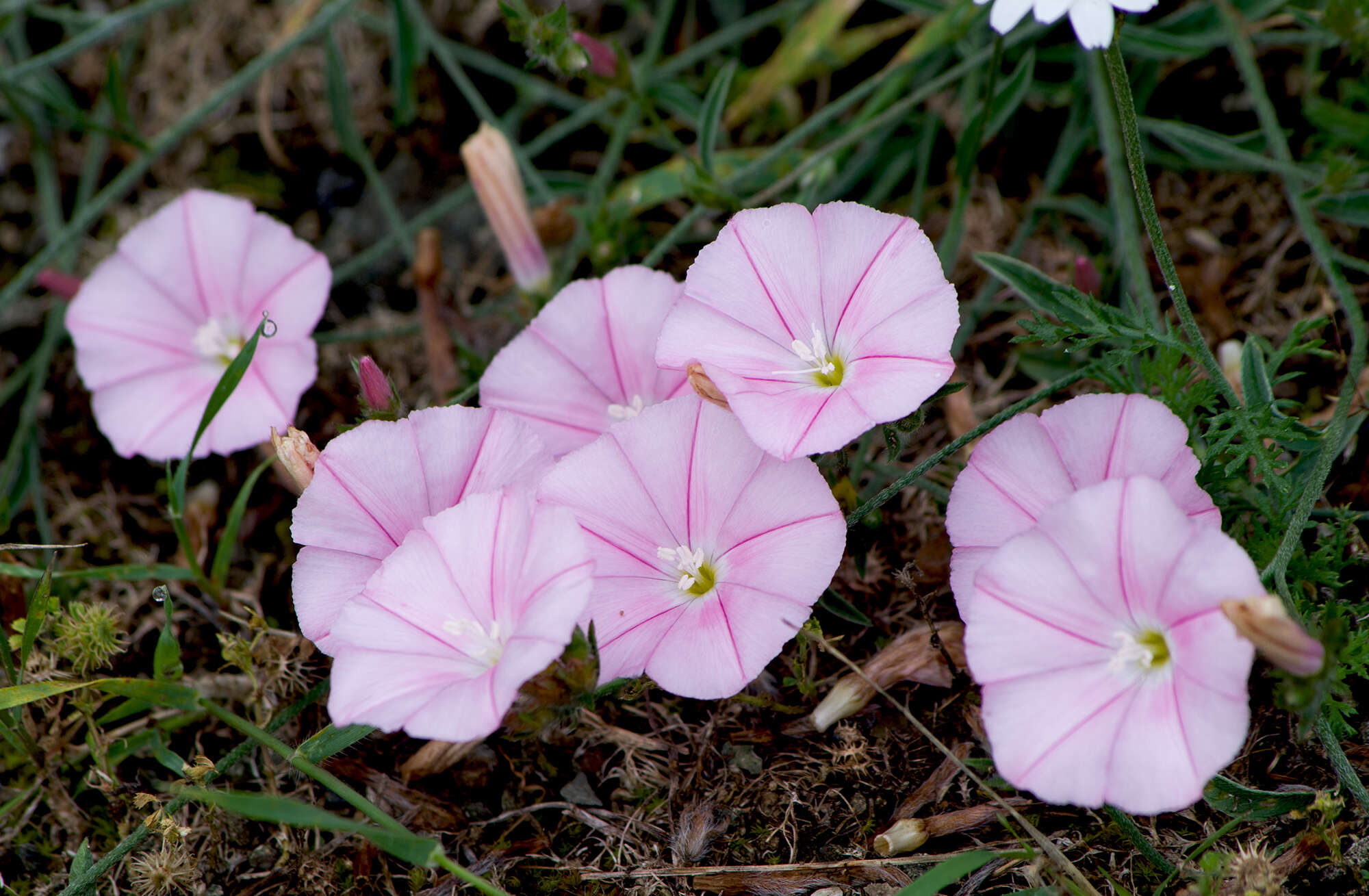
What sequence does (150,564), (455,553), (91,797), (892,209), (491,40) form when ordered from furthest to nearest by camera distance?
(491,40)
(892,209)
(150,564)
(91,797)
(455,553)

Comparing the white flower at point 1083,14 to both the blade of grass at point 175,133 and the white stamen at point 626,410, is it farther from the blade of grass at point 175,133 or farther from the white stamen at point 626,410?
the blade of grass at point 175,133

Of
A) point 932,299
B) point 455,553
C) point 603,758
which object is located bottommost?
point 603,758

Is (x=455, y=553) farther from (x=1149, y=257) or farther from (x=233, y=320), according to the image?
(x=1149, y=257)

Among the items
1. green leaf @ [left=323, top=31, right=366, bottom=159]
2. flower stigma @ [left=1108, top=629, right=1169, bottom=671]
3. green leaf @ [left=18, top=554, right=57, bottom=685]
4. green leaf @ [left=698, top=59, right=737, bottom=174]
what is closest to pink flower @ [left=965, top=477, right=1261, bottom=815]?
flower stigma @ [left=1108, top=629, right=1169, bottom=671]

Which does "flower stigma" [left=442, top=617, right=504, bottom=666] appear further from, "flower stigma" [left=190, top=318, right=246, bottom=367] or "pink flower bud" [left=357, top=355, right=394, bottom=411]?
"flower stigma" [left=190, top=318, right=246, bottom=367]

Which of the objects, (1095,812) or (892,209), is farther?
(892,209)

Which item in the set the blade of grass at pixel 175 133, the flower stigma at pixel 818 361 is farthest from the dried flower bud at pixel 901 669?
the blade of grass at pixel 175 133

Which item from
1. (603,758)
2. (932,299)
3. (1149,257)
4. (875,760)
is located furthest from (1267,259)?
(603,758)

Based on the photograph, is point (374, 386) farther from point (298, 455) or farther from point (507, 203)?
point (507, 203)

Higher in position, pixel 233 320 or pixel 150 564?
pixel 233 320
